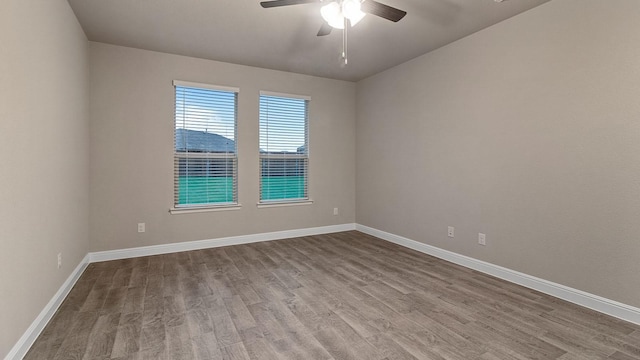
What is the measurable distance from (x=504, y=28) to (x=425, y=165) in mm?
1757

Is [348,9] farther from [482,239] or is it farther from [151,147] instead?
[151,147]

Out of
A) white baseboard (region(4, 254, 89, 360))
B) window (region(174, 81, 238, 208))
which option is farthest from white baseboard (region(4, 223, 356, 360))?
window (region(174, 81, 238, 208))

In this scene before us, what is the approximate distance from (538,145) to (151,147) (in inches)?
175

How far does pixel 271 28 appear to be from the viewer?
3301 mm

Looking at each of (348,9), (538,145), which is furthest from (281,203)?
(538,145)

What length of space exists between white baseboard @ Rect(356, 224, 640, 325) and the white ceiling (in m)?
2.60

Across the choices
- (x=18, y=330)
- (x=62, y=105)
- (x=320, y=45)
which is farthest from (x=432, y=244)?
(x=62, y=105)

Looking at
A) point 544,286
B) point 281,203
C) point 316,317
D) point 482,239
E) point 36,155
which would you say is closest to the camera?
point 36,155

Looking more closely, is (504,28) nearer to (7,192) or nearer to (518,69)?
(518,69)

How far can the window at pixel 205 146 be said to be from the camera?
418 centimetres

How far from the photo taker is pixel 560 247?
2.75 metres

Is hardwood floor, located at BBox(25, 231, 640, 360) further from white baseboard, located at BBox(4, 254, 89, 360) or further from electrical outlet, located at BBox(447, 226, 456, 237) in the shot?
electrical outlet, located at BBox(447, 226, 456, 237)

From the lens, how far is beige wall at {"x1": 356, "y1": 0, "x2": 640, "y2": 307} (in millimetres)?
2385

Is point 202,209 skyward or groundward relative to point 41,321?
skyward
